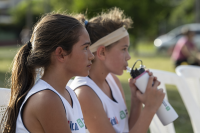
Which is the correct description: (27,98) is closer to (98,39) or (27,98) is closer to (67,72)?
(67,72)

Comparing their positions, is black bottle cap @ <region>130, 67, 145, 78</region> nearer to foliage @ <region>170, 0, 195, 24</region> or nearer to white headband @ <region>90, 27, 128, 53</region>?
white headband @ <region>90, 27, 128, 53</region>

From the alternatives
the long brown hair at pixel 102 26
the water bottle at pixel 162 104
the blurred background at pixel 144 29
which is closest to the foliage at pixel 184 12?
the blurred background at pixel 144 29

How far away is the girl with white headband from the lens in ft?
6.03

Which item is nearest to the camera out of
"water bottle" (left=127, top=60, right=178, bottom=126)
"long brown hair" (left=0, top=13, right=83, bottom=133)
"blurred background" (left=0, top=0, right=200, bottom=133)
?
"long brown hair" (left=0, top=13, right=83, bottom=133)

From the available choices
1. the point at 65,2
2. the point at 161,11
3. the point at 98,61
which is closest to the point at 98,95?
the point at 98,61

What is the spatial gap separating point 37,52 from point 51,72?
0.46 feet

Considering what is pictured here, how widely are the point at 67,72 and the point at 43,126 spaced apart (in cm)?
37

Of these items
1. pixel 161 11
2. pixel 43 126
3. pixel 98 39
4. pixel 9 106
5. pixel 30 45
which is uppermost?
pixel 161 11

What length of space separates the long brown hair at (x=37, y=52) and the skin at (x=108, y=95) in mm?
442

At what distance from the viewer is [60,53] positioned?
1530 mm

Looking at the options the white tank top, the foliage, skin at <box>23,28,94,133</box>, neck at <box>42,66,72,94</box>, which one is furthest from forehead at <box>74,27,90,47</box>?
the foliage

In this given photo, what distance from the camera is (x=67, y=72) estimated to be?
159 centimetres

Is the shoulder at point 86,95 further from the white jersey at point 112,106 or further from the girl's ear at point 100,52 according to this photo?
the girl's ear at point 100,52

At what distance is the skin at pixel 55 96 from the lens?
1.35 m
